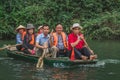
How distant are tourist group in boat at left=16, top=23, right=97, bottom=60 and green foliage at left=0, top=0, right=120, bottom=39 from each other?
9.81 meters

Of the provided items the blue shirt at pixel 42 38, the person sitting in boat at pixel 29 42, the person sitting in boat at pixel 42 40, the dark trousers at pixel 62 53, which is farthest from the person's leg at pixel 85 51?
the person sitting in boat at pixel 29 42

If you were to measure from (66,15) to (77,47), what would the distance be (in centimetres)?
1438

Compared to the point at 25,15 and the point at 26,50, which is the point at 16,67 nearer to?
the point at 26,50

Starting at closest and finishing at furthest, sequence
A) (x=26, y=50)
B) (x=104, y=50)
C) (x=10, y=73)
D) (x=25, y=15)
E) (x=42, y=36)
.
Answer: (x=10, y=73) < (x=42, y=36) < (x=26, y=50) < (x=104, y=50) < (x=25, y=15)

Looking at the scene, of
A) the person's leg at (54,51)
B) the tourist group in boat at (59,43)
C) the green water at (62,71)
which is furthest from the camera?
the person's leg at (54,51)

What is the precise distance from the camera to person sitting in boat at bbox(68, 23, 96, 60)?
518 inches

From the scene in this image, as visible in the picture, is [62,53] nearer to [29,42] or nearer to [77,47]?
[77,47]

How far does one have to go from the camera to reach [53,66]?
13312 mm

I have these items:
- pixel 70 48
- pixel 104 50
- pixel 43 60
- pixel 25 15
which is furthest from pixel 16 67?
pixel 25 15

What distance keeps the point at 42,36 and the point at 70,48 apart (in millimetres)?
1491

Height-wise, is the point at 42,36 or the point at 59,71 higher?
the point at 42,36

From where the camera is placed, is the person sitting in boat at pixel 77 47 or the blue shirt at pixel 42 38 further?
the blue shirt at pixel 42 38

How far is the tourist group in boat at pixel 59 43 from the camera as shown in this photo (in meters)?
13.3

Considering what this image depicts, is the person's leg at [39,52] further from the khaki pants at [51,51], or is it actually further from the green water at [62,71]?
the green water at [62,71]
